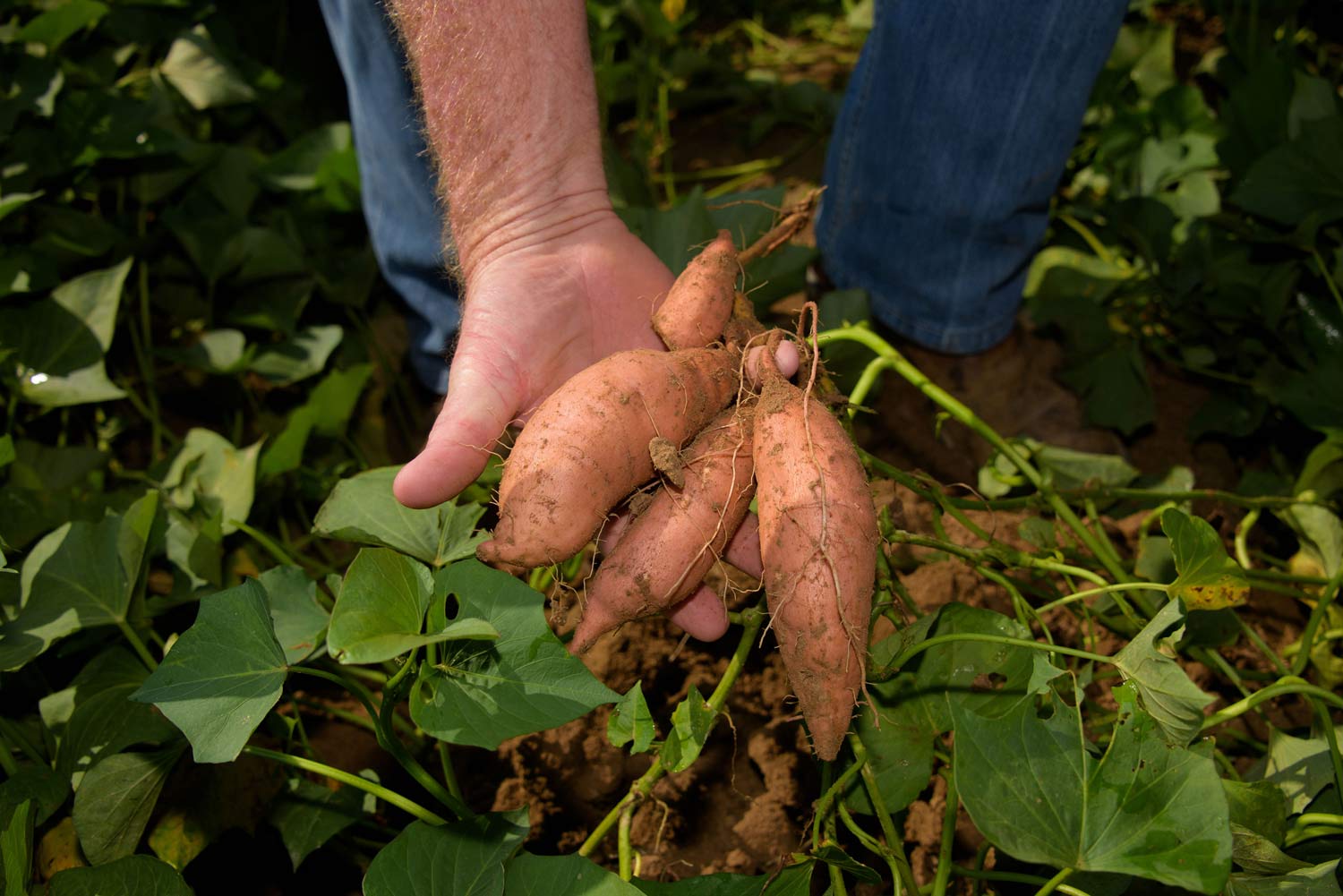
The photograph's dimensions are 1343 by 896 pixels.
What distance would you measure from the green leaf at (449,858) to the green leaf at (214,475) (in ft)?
2.69

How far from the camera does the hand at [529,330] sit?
1.22 m

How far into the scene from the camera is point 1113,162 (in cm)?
256

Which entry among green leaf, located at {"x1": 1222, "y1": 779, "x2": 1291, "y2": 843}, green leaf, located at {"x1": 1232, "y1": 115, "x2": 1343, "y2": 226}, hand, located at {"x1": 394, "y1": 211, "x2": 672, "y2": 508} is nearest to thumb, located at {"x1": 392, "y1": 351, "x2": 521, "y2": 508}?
hand, located at {"x1": 394, "y1": 211, "x2": 672, "y2": 508}

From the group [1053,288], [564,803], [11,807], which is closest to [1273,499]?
[1053,288]

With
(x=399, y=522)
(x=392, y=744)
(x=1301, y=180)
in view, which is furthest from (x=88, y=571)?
(x=1301, y=180)

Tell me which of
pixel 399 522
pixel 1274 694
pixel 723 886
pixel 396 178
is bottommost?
pixel 723 886

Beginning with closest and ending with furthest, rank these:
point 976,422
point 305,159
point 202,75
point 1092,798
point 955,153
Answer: point 1092,798 → point 976,422 → point 955,153 → point 305,159 → point 202,75

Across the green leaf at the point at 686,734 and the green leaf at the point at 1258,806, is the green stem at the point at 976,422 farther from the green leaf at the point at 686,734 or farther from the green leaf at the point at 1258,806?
the green leaf at the point at 686,734

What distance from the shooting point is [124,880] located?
1048mm

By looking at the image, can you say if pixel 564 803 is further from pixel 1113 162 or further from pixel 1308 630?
pixel 1113 162

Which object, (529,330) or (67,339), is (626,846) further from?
(67,339)

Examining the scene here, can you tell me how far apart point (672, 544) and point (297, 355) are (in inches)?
46.4

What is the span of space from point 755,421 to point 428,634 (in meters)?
0.58

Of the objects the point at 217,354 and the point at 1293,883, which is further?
the point at 217,354
